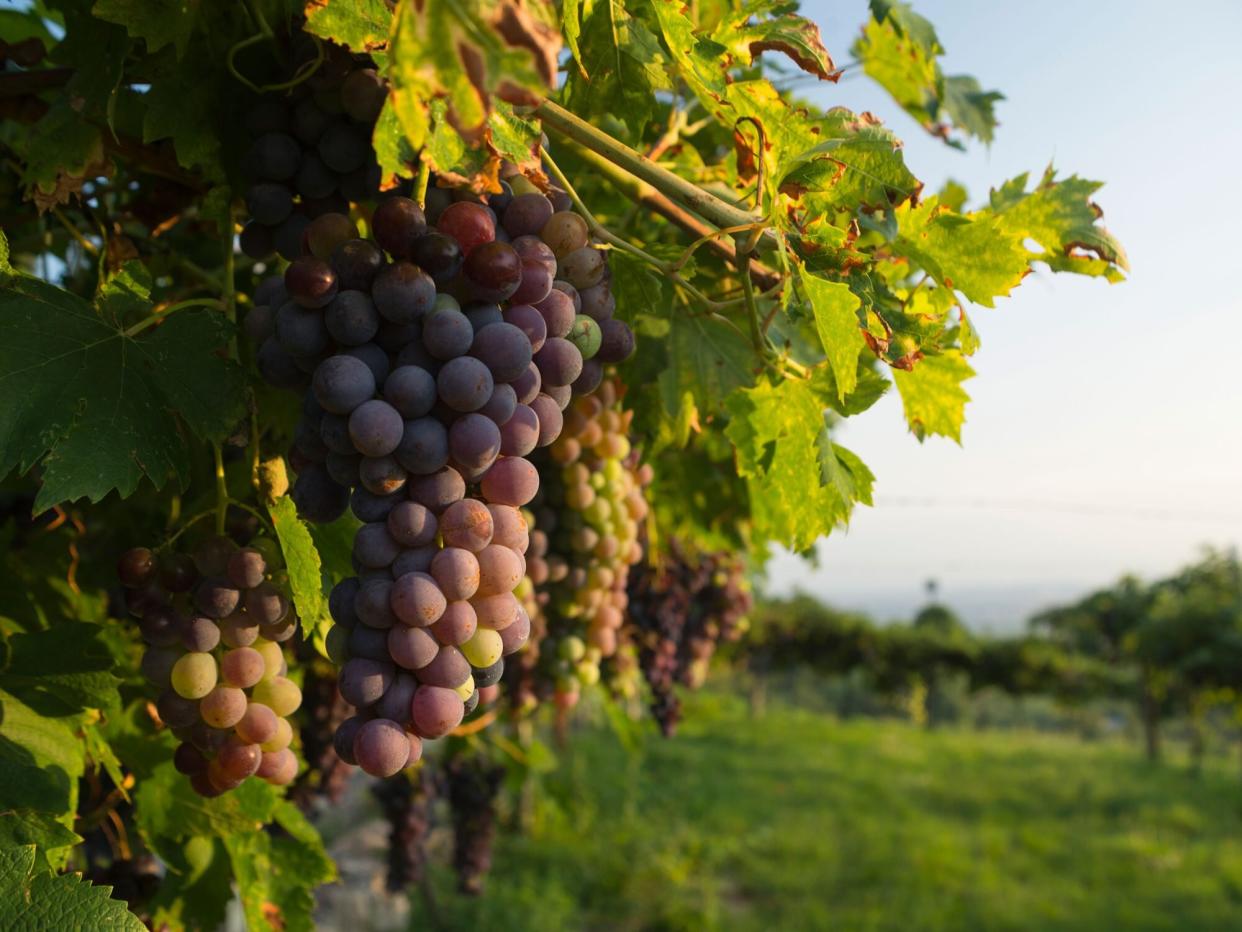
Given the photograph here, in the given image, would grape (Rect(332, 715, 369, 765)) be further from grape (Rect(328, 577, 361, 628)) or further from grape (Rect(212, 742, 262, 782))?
grape (Rect(212, 742, 262, 782))

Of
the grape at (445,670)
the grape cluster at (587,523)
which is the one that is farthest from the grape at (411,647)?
the grape cluster at (587,523)

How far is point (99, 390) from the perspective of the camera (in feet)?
Result: 2.74

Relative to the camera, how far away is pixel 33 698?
3.20ft

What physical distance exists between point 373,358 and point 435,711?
29 cm

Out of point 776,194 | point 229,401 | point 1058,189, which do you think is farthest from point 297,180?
point 1058,189

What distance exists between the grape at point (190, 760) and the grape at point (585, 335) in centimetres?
54

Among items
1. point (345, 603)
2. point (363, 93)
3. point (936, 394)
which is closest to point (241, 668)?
point (345, 603)

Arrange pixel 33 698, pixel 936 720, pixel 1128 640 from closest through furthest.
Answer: pixel 33 698
pixel 1128 640
pixel 936 720

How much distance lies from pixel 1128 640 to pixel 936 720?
15300 millimetres

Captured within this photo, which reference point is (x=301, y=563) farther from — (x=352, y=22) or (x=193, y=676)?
(x=352, y=22)

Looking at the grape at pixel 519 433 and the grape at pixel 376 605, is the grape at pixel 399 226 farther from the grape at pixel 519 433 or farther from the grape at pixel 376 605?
the grape at pixel 376 605

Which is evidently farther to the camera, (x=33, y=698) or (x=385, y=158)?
(x=33, y=698)

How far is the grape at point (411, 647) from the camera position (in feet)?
2.30

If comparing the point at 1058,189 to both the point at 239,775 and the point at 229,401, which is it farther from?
the point at 239,775
